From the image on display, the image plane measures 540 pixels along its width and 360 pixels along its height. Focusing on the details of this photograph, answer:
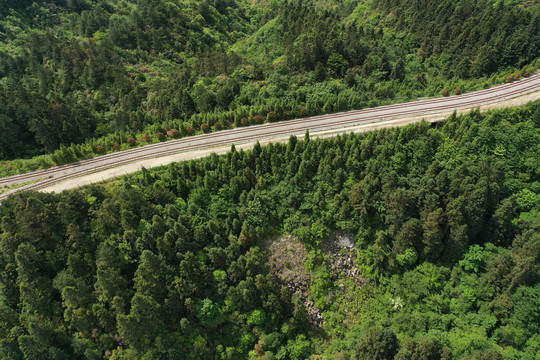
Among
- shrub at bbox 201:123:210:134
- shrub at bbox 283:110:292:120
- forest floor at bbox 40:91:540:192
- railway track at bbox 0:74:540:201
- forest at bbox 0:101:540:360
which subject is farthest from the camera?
shrub at bbox 283:110:292:120

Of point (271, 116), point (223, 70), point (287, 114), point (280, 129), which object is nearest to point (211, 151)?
point (280, 129)

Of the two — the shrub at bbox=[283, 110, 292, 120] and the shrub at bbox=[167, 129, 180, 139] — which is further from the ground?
the shrub at bbox=[283, 110, 292, 120]

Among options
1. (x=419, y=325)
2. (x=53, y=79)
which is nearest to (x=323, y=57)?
(x=419, y=325)

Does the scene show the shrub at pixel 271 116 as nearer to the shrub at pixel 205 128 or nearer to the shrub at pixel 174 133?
the shrub at pixel 205 128

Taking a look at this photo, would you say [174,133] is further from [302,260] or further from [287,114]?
[302,260]

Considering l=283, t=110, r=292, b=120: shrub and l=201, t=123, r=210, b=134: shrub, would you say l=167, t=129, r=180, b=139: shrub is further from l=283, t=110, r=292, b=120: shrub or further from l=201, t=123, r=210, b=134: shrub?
l=283, t=110, r=292, b=120: shrub

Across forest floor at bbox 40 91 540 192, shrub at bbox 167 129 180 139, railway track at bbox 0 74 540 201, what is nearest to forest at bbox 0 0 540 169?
shrub at bbox 167 129 180 139

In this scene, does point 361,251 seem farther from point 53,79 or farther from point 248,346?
point 53,79
